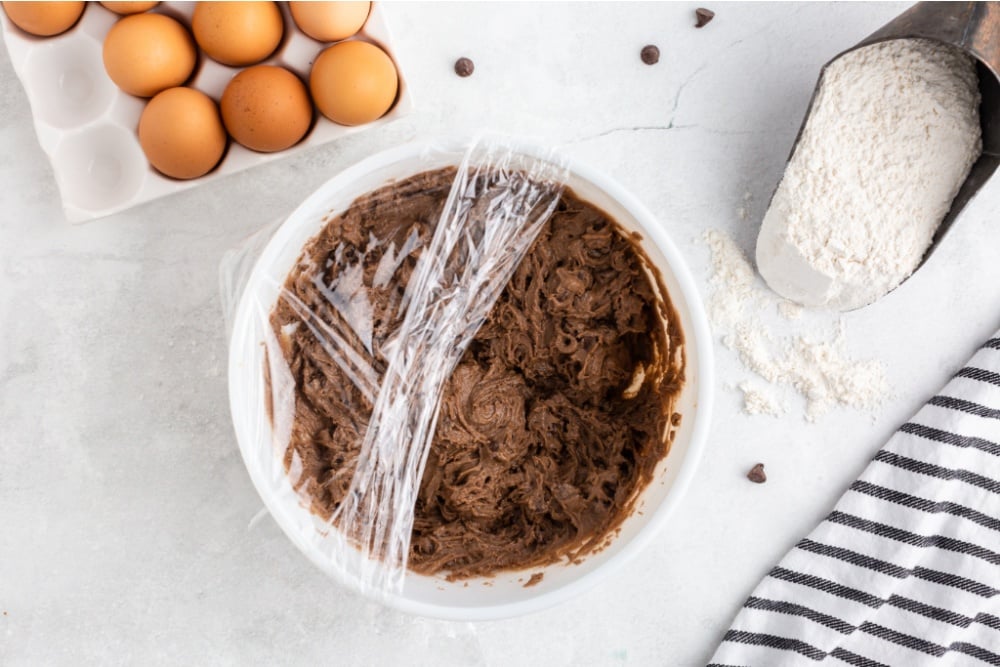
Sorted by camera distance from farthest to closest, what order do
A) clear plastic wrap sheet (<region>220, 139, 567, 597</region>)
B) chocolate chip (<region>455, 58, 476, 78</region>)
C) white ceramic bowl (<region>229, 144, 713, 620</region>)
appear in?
chocolate chip (<region>455, 58, 476, 78</region>), clear plastic wrap sheet (<region>220, 139, 567, 597</region>), white ceramic bowl (<region>229, 144, 713, 620</region>)

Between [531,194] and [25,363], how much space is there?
1247mm

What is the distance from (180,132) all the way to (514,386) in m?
0.85

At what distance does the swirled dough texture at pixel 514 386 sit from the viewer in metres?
1.66

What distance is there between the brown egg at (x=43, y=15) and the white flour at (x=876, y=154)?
154cm

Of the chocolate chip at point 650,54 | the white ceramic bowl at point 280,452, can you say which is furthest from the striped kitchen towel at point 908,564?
the chocolate chip at point 650,54

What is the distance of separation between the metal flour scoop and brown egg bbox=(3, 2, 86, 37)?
1.54 m

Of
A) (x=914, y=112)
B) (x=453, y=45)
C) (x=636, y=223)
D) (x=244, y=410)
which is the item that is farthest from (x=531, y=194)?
(x=914, y=112)

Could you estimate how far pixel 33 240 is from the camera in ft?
6.17

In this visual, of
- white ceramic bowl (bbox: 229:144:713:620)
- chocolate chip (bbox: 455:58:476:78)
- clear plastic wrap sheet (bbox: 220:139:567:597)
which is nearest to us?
white ceramic bowl (bbox: 229:144:713:620)

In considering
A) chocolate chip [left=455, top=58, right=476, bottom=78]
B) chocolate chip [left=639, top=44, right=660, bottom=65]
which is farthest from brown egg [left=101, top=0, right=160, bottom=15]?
chocolate chip [left=639, top=44, right=660, bottom=65]

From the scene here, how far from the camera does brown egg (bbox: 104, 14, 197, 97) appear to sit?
1.63 metres

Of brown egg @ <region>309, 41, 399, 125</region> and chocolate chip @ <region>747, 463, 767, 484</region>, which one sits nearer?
brown egg @ <region>309, 41, 399, 125</region>

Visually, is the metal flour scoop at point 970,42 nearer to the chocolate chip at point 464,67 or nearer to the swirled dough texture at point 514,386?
the swirled dough texture at point 514,386

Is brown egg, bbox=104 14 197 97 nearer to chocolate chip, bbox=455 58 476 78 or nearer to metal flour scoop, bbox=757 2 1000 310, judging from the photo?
chocolate chip, bbox=455 58 476 78
